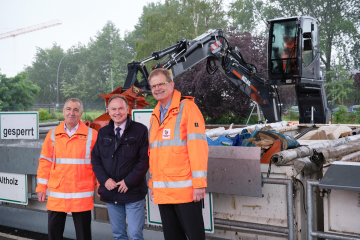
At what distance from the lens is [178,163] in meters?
3.05

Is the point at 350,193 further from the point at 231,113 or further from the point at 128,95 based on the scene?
the point at 231,113

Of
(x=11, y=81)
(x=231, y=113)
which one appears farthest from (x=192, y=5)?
(x=11, y=81)

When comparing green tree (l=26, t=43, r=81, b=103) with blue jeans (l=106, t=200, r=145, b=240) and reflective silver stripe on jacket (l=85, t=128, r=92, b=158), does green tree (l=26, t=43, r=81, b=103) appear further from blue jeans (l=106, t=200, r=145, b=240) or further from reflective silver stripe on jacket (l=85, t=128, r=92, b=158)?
blue jeans (l=106, t=200, r=145, b=240)

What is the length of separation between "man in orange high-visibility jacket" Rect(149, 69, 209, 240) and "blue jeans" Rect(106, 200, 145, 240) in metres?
0.33

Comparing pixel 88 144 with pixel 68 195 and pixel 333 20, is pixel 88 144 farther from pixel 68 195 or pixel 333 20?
pixel 333 20

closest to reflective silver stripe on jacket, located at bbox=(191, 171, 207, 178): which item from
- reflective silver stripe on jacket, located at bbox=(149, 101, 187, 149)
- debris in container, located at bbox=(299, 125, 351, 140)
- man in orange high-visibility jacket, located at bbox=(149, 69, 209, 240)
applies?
man in orange high-visibility jacket, located at bbox=(149, 69, 209, 240)

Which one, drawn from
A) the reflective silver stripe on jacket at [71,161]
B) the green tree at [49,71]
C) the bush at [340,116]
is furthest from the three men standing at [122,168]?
the green tree at [49,71]

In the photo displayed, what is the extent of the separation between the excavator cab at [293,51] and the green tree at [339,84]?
94.6 feet

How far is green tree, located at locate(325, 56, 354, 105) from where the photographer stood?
38562 millimetres

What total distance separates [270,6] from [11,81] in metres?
32.2

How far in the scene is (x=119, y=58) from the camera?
2763 inches

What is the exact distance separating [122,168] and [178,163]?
0.64m

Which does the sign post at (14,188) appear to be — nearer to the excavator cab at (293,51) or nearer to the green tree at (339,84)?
Result: the excavator cab at (293,51)

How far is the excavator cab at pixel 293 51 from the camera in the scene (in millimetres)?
11188
